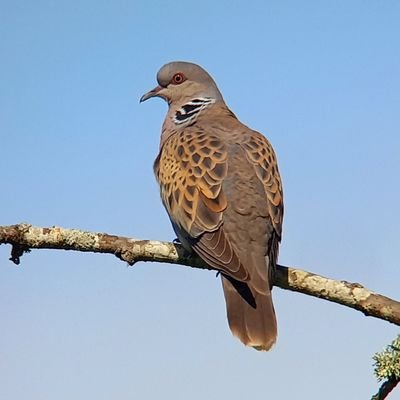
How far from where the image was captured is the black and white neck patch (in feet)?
21.0

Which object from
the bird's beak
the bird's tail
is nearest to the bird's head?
the bird's beak

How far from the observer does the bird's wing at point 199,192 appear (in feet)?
16.4

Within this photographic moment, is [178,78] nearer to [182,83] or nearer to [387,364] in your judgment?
[182,83]

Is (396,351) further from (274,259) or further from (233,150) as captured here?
(233,150)

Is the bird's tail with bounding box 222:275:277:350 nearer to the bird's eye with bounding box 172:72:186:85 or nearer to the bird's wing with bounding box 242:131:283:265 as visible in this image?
the bird's wing with bounding box 242:131:283:265

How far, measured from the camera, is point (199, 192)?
17.4 feet

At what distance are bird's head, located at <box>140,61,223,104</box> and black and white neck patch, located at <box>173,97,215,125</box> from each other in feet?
0.32

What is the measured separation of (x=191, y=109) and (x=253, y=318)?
214 cm

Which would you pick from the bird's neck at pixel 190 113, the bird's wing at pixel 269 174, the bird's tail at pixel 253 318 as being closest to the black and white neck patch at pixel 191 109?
the bird's neck at pixel 190 113

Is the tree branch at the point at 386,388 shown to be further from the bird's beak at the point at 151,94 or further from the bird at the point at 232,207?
the bird's beak at the point at 151,94

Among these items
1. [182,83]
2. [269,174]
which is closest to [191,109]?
[182,83]

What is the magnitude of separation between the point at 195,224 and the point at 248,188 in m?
0.39

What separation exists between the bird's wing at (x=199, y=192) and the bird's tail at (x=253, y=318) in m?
0.13

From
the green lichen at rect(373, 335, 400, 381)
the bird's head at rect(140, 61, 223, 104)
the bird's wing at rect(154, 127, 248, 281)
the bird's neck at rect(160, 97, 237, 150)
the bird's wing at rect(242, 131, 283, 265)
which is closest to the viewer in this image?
the green lichen at rect(373, 335, 400, 381)
